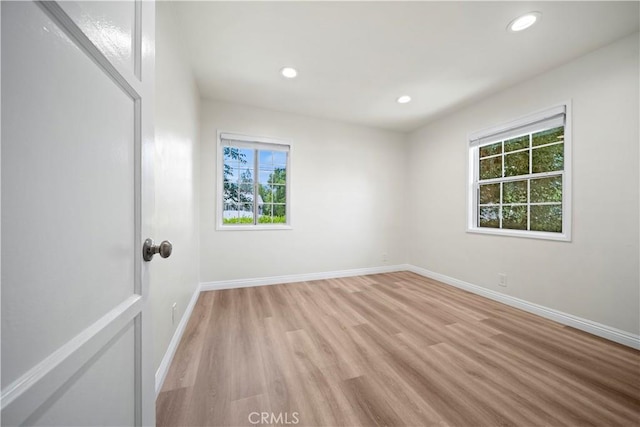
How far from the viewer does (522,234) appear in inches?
101

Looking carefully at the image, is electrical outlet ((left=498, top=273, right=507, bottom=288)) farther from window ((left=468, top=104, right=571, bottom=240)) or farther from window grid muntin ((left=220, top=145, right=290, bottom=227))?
window grid muntin ((left=220, top=145, right=290, bottom=227))

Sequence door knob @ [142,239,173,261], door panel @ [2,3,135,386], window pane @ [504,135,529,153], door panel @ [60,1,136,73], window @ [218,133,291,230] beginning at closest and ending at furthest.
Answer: door panel @ [2,3,135,386], door panel @ [60,1,136,73], door knob @ [142,239,173,261], window pane @ [504,135,529,153], window @ [218,133,291,230]

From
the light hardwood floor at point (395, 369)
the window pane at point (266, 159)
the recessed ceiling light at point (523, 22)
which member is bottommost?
the light hardwood floor at point (395, 369)

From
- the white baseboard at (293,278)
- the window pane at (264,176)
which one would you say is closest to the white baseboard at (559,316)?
the white baseboard at (293,278)

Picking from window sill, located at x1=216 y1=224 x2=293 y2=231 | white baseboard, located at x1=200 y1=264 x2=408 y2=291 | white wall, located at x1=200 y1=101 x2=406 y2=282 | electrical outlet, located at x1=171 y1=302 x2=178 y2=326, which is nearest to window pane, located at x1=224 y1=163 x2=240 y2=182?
white wall, located at x1=200 y1=101 x2=406 y2=282

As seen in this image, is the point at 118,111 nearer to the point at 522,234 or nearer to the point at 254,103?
the point at 254,103

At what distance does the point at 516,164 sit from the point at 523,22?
4.93ft

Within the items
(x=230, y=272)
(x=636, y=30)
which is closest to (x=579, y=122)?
(x=636, y=30)

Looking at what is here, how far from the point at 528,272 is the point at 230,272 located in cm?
351

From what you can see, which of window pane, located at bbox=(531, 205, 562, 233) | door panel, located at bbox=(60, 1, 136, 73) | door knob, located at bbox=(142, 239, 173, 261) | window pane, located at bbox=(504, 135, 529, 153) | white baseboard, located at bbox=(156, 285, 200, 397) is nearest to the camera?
door panel, located at bbox=(60, 1, 136, 73)

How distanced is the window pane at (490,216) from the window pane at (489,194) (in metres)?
0.08

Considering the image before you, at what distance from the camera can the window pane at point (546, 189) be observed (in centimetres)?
238

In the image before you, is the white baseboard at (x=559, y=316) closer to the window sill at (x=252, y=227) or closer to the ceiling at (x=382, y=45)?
the ceiling at (x=382, y=45)
